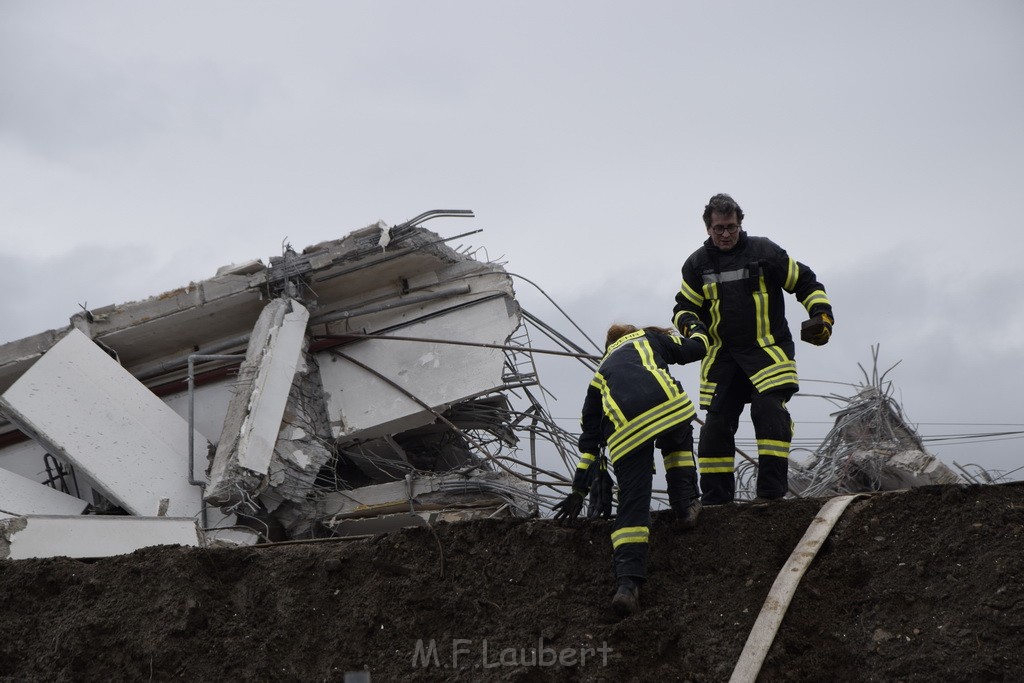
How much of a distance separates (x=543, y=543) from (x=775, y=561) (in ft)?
3.91

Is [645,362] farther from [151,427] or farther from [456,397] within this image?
[151,427]

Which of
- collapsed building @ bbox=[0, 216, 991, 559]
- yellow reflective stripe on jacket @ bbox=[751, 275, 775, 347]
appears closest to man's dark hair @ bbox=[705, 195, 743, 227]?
yellow reflective stripe on jacket @ bbox=[751, 275, 775, 347]

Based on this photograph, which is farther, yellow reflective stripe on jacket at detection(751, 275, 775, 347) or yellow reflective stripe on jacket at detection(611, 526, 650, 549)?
yellow reflective stripe on jacket at detection(751, 275, 775, 347)

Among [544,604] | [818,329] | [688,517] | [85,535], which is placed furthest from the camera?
[85,535]

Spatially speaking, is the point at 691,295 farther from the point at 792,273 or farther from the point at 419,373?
the point at 419,373

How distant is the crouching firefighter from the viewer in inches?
195

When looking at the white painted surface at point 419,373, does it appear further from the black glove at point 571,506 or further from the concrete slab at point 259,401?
the black glove at point 571,506

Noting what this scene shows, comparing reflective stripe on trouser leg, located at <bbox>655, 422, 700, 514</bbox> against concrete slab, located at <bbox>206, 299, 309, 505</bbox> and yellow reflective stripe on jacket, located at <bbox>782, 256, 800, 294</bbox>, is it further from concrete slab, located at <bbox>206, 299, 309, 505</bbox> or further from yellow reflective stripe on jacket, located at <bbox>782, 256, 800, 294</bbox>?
concrete slab, located at <bbox>206, 299, 309, 505</bbox>

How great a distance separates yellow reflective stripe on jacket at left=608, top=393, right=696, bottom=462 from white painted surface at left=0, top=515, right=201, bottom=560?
2895 millimetres

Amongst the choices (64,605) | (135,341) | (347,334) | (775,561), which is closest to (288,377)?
(347,334)

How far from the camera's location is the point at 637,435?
16.4 feet

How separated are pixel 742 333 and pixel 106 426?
5.70 m

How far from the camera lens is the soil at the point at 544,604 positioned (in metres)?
4.42

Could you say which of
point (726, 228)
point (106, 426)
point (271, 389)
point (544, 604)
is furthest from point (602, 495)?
point (106, 426)
